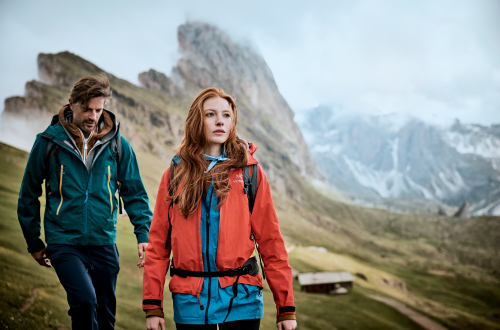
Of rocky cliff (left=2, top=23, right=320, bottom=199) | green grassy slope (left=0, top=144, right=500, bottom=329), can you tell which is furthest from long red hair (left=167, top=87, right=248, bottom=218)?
rocky cliff (left=2, top=23, right=320, bottom=199)

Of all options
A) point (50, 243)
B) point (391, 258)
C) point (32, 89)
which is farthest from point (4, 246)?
point (391, 258)

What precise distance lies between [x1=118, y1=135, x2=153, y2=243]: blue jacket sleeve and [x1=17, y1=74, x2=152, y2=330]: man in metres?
0.10

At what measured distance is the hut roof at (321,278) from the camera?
25248mm

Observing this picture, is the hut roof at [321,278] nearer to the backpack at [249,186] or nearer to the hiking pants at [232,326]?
the hiking pants at [232,326]

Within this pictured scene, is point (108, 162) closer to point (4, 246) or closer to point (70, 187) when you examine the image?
point (70, 187)

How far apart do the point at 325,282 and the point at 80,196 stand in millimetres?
23303

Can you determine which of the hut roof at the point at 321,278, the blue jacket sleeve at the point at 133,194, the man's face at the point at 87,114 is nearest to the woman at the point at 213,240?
the blue jacket sleeve at the point at 133,194

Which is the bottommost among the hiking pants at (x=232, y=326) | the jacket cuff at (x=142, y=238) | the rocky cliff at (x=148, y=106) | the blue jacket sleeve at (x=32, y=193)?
the hiking pants at (x=232, y=326)

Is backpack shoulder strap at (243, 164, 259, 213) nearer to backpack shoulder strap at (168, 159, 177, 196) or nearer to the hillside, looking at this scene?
backpack shoulder strap at (168, 159, 177, 196)

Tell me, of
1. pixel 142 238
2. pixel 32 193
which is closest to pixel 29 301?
pixel 32 193

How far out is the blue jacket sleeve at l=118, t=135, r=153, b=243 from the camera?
6.02m

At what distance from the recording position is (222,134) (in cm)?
454

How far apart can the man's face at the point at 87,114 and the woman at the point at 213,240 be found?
2.00 m

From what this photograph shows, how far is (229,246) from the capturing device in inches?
162
